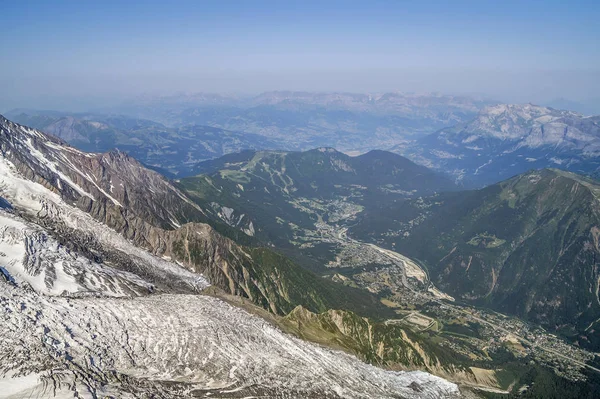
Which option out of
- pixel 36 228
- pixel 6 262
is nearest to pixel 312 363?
pixel 6 262

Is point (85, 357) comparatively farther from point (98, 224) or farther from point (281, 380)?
point (98, 224)

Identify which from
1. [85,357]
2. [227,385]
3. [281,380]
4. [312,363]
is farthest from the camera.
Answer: [312,363]

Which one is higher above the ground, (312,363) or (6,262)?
(6,262)

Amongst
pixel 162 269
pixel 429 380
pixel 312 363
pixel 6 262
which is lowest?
pixel 429 380

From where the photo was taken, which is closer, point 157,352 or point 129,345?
point 129,345

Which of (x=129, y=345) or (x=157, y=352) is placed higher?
(x=129, y=345)

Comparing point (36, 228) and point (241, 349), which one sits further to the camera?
point (36, 228)

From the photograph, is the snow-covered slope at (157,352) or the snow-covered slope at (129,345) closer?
the snow-covered slope at (157,352)

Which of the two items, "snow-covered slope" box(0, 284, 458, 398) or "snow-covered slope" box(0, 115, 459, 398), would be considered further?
"snow-covered slope" box(0, 115, 459, 398)
